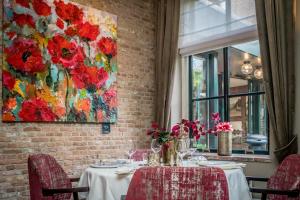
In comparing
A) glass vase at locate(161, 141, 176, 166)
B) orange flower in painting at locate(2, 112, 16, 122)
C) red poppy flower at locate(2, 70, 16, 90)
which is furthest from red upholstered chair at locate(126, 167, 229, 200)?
red poppy flower at locate(2, 70, 16, 90)

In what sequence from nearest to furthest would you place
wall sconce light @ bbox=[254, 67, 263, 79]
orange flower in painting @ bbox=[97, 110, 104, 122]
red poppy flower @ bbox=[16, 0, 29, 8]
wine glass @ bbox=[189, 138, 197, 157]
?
wine glass @ bbox=[189, 138, 197, 157] → red poppy flower @ bbox=[16, 0, 29, 8] → wall sconce light @ bbox=[254, 67, 263, 79] → orange flower in painting @ bbox=[97, 110, 104, 122]

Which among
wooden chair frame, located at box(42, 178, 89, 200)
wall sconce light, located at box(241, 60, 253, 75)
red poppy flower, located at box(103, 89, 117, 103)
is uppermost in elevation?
wall sconce light, located at box(241, 60, 253, 75)

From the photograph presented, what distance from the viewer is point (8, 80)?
13.5 feet

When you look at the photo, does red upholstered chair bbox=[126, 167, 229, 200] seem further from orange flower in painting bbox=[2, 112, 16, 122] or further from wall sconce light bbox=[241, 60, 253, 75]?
wall sconce light bbox=[241, 60, 253, 75]

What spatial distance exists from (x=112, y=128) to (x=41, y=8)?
1978 mm

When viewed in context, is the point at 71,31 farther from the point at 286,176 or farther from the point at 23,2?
the point at 286,176

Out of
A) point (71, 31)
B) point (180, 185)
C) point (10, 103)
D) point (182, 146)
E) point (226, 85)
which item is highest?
point (71, 31)

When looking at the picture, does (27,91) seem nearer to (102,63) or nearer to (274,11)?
(102,63)

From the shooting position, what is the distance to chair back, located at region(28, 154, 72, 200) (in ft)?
10.5

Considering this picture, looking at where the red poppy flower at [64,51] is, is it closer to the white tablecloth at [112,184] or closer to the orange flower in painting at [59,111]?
the orange flower in painting at [59,111]

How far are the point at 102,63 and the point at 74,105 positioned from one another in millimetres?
799

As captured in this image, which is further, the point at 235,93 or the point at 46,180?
the point at 235,93

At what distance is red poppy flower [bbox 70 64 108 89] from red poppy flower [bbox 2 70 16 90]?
822mm

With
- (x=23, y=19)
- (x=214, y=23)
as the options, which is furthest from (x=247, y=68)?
(x=23, y=19)
